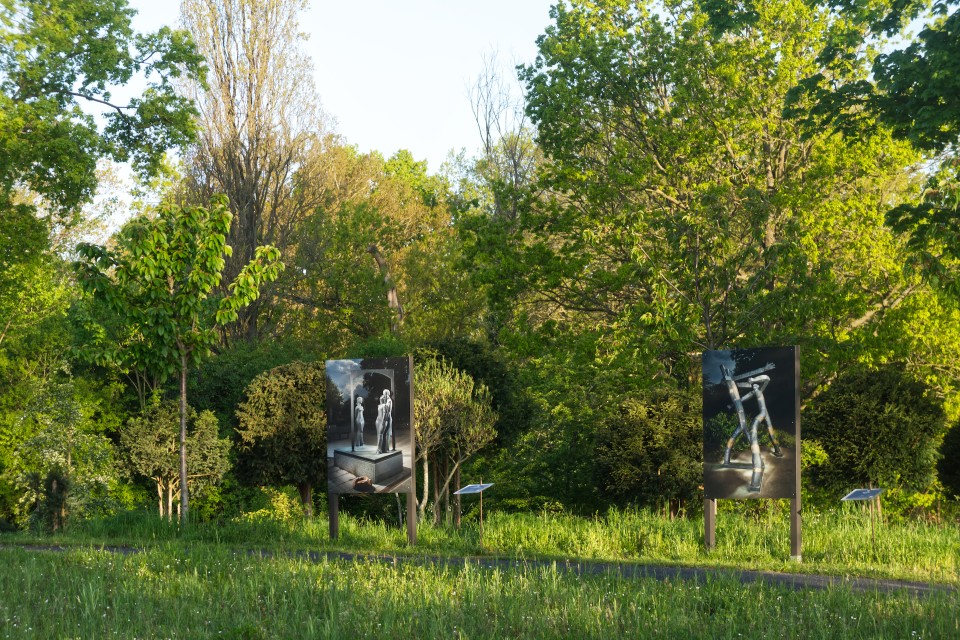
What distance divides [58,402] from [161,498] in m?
3.36

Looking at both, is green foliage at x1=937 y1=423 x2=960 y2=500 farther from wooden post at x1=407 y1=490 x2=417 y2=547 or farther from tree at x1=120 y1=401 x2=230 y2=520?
tree at x1=120 y1=401 x2=230 y2=520

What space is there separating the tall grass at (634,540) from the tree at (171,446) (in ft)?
13.8

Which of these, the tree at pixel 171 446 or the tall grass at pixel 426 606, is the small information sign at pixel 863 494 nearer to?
the tall grass at pixel 426 606

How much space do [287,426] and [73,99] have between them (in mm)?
9854

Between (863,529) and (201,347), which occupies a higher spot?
(201,347)

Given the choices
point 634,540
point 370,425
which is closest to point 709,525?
point 634,540

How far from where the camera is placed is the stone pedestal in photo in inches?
614

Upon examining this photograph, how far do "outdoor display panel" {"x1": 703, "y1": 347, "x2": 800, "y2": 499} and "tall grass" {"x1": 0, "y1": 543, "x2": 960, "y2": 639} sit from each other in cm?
438

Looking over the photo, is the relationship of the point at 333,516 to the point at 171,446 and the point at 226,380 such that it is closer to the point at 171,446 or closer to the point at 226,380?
the point at 171,446

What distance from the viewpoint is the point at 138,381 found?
2666cm

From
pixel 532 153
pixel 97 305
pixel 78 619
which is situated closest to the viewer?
pixel 78 619

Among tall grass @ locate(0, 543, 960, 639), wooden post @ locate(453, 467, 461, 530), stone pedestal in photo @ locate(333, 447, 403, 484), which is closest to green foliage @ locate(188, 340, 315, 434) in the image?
wooden post @ locate(453, 467, 461, 530)

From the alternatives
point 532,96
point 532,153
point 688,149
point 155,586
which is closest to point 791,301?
point 688,149

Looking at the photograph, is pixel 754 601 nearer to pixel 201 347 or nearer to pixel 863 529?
pixel 863 529
